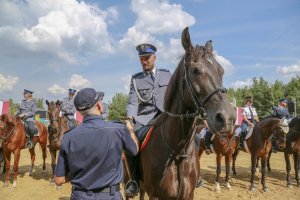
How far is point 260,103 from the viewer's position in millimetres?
56031

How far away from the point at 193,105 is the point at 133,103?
5.42 feet

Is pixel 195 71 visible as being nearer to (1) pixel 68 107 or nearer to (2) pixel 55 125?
(2) pixel 55 125

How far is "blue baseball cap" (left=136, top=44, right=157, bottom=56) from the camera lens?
174 inches

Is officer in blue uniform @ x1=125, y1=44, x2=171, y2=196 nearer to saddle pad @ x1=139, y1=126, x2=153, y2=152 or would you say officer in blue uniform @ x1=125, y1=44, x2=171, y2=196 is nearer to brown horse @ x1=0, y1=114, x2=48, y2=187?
saddle pad @ x1=139, y1=126, x2=153, y2=152

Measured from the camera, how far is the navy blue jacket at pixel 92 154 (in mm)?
2652

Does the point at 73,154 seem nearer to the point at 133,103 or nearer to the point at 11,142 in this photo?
the point at 133,103

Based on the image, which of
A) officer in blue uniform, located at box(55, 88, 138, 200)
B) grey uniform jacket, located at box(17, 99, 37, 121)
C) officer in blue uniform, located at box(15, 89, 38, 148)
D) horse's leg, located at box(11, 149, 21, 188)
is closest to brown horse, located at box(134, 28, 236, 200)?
officer in blue uniform, located at box(55, 88, 138, 200)

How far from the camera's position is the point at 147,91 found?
14.8ft

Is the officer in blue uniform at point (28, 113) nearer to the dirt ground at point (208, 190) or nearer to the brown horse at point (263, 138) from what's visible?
the dirt ground at point (208, 190)

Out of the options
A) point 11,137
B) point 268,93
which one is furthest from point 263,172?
point 268,93

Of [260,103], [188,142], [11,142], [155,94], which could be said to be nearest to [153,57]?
[155,94]

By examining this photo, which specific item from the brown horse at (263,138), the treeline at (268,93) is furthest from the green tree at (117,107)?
the brown horse at (263,138)

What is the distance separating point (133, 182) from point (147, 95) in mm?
1357

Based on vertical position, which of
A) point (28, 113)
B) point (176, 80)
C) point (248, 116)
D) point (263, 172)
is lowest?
point (263, 172)
